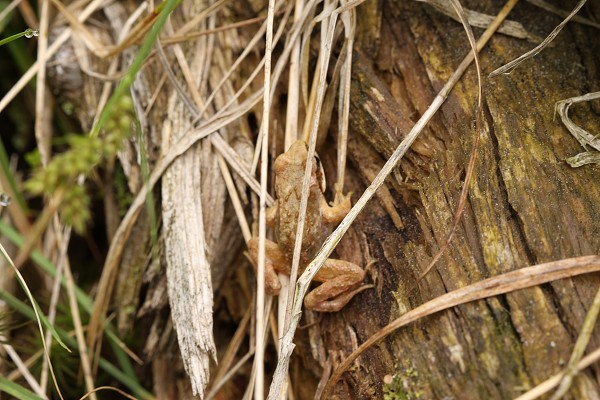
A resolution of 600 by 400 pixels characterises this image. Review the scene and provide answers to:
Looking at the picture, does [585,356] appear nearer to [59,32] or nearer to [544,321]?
[544,321]

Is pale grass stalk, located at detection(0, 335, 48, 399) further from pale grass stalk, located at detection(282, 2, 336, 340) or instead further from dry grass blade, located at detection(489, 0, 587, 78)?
dry grass blade, located at detection(489, 0, 587, 78)

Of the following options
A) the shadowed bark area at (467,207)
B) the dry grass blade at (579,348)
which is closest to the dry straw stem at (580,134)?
the shadowed bark area at (467,207)

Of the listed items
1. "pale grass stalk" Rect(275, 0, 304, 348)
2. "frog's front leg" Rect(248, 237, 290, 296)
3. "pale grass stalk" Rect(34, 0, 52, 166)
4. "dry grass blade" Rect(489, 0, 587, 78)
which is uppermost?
"pale grass stalk" Rect(34, 0, 52, 166)

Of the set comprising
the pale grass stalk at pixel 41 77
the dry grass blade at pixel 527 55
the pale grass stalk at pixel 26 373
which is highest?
the pale grass stalk at pixel 41 77

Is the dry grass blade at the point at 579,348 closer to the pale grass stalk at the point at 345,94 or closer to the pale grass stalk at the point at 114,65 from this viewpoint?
the pale grass stalk at the point at 345,94

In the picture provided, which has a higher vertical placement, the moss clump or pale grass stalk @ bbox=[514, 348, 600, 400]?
the moss clump

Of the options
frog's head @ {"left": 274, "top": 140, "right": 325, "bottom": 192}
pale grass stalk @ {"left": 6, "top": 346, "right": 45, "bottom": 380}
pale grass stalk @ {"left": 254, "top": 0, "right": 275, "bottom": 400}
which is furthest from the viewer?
pale grass stalk @ {"left": 6, "top": 346, "right": 45, "bottom": 380}

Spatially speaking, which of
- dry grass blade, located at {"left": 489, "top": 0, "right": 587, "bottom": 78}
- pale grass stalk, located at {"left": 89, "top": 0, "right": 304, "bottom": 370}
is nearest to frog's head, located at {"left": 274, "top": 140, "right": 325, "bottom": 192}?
pale grass stalk, located at {"left": 89, "top": 0, "right": 304, "bottom": 370}
